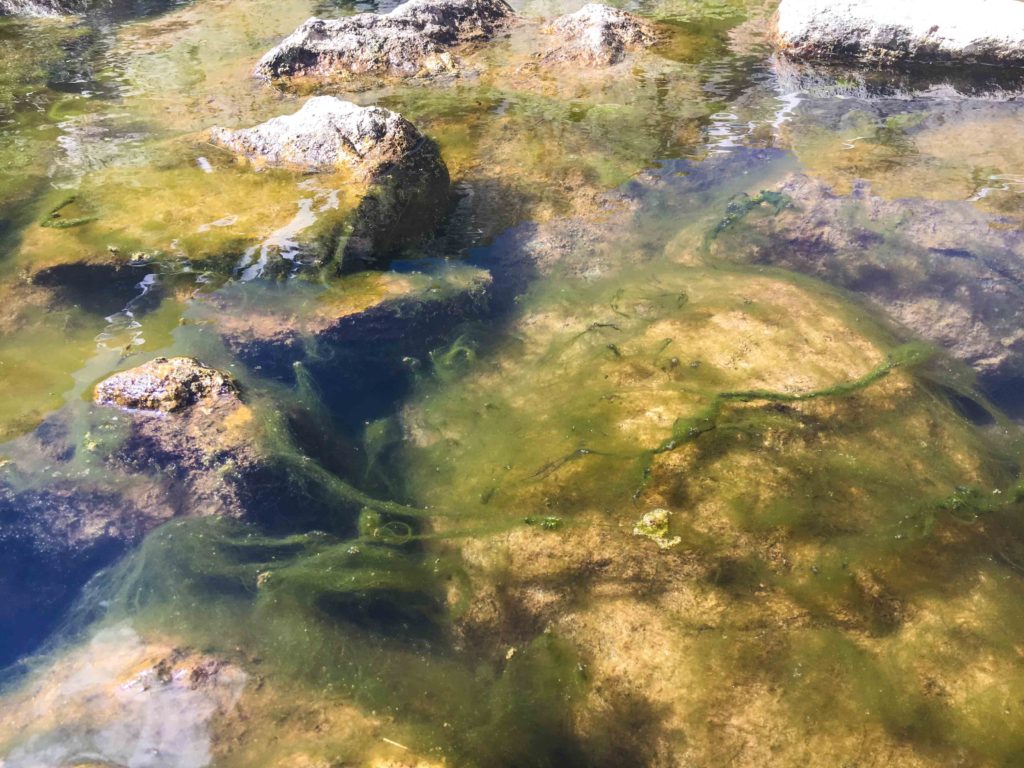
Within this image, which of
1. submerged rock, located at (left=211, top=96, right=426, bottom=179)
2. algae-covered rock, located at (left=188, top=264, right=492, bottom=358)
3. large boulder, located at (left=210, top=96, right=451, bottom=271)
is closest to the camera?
algae-covered rock, located at (left=188, top=264, right=492, bottom=358)

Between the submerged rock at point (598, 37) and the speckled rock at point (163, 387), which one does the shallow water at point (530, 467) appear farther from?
the submerged rock at point (598, 37)

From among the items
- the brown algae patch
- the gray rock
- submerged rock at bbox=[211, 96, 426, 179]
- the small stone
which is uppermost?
the gray rock

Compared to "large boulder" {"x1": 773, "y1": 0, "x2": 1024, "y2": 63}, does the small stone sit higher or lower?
lower

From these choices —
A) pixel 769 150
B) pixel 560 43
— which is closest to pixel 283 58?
pixel 560 43

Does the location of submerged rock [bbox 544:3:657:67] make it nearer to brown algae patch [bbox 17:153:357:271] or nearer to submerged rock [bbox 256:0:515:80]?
submerged rock [bbox 256:0:515:80]

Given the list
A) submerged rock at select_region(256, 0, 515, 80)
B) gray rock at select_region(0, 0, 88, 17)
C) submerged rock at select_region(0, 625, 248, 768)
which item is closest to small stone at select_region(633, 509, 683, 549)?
submerged rock at select_region(0, 625, 248, 768)

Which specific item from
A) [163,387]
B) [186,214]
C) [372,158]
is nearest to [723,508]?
[163,387]

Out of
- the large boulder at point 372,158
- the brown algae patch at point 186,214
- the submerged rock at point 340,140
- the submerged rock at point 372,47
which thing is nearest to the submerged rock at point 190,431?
the brown algae patch at point 186,214

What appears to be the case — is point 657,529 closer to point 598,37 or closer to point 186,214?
point 186,214
